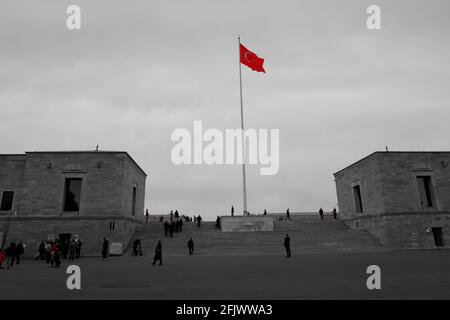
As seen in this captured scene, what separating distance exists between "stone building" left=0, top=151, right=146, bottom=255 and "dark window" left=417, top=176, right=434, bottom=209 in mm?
28290

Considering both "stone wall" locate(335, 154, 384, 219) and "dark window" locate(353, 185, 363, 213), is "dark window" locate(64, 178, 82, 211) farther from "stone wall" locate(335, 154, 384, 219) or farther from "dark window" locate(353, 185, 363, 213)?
"dark window" locate(353, 185, 363, 213)

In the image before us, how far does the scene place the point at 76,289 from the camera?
31.3 ft

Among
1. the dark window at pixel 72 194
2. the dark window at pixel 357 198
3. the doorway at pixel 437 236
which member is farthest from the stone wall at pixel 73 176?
the doorway at pixel 437 236

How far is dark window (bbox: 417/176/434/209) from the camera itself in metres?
29.8

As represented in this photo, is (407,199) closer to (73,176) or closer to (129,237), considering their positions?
(129,237)

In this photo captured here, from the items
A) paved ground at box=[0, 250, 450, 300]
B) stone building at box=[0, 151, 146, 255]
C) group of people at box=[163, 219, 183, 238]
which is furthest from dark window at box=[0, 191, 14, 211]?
paved ground at box=[0, 250, 450, 300]

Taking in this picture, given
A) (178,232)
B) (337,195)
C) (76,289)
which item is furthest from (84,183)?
(337,195)

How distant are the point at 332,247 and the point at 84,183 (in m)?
22.2

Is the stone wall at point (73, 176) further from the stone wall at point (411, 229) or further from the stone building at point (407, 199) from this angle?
the stone building at point (407, 199)

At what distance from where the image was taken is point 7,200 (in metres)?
28.4

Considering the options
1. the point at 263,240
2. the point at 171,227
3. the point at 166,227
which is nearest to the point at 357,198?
the point at 263,240

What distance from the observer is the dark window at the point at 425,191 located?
97.9 feet

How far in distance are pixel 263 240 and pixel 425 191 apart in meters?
17.3
